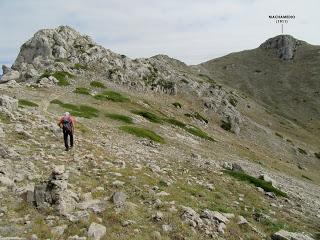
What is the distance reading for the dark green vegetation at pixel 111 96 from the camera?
2558 inches

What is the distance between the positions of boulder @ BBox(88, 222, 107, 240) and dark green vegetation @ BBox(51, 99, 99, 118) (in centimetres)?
3017

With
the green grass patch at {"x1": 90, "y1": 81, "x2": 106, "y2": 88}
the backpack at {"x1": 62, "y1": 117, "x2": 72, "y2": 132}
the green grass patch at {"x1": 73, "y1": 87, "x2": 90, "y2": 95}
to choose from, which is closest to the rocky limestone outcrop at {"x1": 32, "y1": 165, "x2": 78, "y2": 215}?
the backpack at {"x1": 62, "y1": 117, "x2": 72, "y2": 132}

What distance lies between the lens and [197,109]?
9931 centimetres

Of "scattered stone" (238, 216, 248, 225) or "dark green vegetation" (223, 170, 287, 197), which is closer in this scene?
"scattered stone" (238, 216, 248, 225)

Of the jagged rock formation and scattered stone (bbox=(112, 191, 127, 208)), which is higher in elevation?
the jagged rock formation

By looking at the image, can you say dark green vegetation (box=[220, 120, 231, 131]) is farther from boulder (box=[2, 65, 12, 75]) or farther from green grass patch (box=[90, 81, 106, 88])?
boulder (box=[2, 65, 12, 75])

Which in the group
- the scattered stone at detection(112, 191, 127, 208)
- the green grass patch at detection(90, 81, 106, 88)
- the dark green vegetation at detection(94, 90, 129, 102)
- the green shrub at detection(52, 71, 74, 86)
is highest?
the green shrub at detection(52, 71, 74, 86)

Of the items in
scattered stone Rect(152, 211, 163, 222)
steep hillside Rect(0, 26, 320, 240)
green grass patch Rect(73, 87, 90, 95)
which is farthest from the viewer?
green grass patch Rect(73, 87, 90, 95)

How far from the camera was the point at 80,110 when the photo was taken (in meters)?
49.6

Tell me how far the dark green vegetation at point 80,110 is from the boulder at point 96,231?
30.2 meters

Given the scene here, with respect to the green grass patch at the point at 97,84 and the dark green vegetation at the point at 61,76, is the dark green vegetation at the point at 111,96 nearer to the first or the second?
the green grass patch at the point at 97,84

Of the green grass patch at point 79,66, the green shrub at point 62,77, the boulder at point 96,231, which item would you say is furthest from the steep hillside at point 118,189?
the green grass patch at point 79,66

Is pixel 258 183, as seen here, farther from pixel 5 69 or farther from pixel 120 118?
pixel 5 69

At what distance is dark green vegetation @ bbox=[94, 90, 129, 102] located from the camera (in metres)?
65.0
